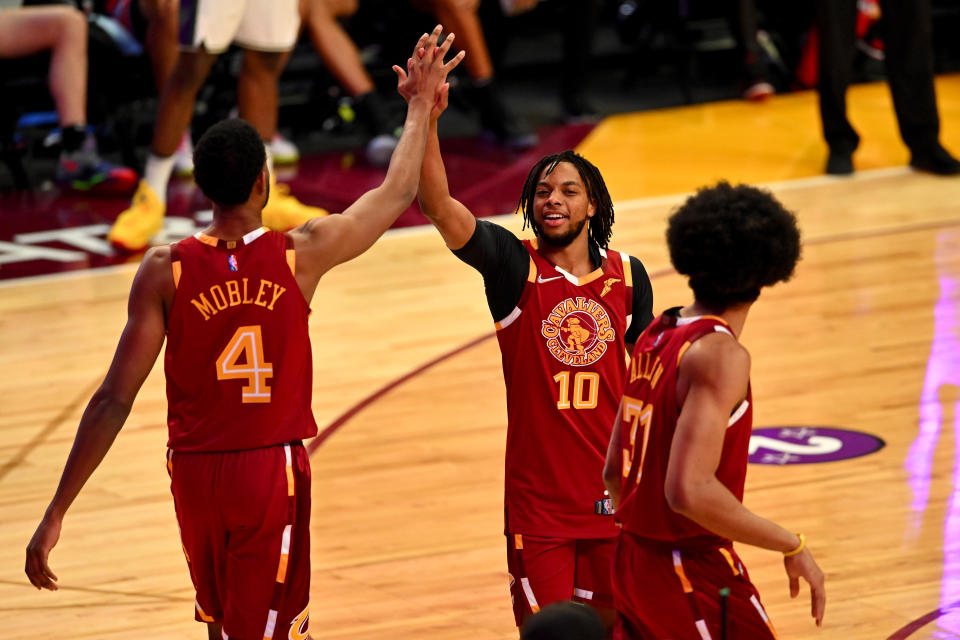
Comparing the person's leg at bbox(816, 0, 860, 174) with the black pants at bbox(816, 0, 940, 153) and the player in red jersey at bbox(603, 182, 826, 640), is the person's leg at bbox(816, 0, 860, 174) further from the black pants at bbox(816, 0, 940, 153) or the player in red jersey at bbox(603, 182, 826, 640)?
the player in red jersey at bbox(603, 182, 826, 640)

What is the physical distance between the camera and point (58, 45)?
8961 mm

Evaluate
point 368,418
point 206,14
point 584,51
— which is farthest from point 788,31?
point 368,418

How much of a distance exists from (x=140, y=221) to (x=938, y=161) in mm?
4573

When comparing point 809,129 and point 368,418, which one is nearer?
point 368,418

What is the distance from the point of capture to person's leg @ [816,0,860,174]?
28.7 feet

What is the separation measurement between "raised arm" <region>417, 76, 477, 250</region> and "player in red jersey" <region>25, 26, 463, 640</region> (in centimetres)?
41

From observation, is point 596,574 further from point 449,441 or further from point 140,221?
point 140,221

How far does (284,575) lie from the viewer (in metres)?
3.33

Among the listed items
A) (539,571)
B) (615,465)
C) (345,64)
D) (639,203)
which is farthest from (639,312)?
(345,64)

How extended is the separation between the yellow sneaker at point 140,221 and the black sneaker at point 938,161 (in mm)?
4417

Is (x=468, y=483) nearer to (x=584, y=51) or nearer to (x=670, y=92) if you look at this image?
(x=584, y=51)

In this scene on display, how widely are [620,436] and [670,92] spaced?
9.02 m

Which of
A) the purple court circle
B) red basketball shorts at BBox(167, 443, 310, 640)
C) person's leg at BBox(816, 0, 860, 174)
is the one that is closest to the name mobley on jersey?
red basketball shorts at BBox(167, 443, 310, 640)

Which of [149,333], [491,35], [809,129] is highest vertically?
[149,333]
